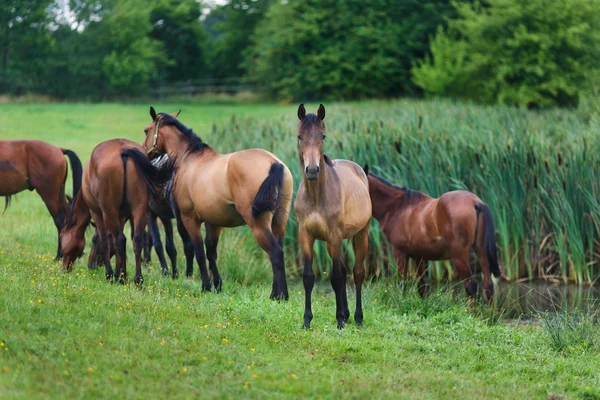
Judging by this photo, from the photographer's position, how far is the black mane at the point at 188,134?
10.4 metres

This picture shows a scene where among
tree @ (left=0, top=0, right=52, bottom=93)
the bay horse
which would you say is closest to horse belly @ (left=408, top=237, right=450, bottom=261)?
the bay horse

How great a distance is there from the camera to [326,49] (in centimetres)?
4834

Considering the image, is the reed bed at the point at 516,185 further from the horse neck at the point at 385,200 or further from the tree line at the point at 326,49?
the tree line at the point at 326,49

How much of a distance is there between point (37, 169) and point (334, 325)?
253 inches

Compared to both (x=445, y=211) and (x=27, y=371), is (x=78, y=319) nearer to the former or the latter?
(x=27, y=371)

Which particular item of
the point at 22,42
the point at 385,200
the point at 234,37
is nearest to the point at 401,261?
the point at 385,200

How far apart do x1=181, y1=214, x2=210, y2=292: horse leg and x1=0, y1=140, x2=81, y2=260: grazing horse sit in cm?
313

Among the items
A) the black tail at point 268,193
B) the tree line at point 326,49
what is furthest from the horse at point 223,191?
the tree line at point 326,49

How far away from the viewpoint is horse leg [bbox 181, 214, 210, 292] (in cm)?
973

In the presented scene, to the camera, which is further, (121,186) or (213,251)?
(213,251)

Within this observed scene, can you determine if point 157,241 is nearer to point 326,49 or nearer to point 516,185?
point 516,185

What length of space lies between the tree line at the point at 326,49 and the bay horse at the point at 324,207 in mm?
17688

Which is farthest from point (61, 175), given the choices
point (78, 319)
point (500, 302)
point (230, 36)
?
point (230, 36)

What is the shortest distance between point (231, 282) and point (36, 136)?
62.2 feet
